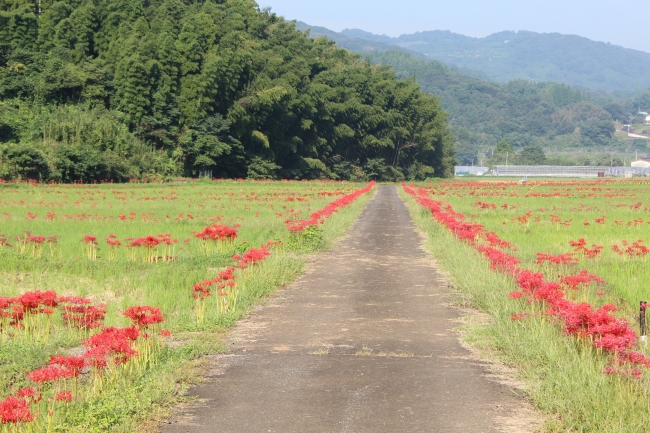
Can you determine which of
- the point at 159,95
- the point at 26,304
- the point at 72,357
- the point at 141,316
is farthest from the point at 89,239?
the point at 159,95

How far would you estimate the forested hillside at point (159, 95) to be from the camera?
48844 mm

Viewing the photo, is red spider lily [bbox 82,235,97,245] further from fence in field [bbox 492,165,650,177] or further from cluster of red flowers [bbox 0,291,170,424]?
fence in field [bbox 492,165,650,177]

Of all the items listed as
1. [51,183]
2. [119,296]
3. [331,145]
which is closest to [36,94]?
[51,183]

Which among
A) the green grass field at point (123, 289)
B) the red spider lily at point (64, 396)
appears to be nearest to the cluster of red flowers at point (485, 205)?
the green grass field at point (123, 289)

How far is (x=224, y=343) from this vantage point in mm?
9148

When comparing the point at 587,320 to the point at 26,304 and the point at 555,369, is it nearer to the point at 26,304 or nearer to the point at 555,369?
the point at 555,369

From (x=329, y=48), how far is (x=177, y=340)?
97.1 m

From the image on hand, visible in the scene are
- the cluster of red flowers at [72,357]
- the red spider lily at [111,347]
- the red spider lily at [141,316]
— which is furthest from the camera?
the red spider lily at [141,316]

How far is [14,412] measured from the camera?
5391mm

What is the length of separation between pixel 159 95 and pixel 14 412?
179 ft

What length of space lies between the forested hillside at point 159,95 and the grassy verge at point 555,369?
120ft

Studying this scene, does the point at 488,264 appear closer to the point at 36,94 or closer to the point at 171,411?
the point at 171,411

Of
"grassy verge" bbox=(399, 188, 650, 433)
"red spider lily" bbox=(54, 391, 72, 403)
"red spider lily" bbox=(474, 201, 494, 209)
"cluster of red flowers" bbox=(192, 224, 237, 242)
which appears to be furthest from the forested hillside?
"red spider lily" bbox=(54, 391, 72, 403)

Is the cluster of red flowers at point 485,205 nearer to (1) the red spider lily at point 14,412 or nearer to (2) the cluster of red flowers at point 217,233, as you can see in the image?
(2) the cluster of red flowers at point 217,233
